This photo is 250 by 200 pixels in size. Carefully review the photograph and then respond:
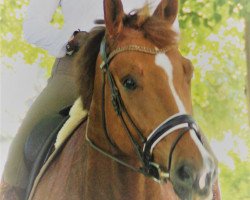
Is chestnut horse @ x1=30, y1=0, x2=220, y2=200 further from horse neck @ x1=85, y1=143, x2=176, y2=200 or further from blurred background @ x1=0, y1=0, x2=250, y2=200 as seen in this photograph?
blurred background @ x1=0, y1=0, x2=250, y2=200

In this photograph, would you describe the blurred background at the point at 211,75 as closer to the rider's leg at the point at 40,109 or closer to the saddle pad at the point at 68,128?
the rider's leg at the point at 40,109

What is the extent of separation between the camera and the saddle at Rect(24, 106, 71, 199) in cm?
75

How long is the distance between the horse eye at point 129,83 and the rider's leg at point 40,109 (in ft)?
0.70

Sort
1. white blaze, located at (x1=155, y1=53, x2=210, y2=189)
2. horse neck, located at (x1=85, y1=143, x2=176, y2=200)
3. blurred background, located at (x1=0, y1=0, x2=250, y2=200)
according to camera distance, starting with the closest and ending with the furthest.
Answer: white blaze, located at (x1=155, y1=53, x2=210, y2=189)
horse neck, located at (x1=85, y1=143, x2=176, y2=200)
blurred background, located at (x1=0, y1=0, x2=250, y2=200)

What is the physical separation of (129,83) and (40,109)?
27 centimetres

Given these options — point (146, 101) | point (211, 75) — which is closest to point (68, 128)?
point (146, 101)

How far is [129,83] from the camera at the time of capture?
0.58 meters

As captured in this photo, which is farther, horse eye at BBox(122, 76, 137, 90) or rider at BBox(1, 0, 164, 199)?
rider at BBox(1, 0, 164, 199)

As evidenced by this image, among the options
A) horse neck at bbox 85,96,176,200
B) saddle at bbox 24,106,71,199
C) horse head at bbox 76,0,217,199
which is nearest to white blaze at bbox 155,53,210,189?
horse head at bbox 76,0,217,199

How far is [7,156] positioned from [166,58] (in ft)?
1.30

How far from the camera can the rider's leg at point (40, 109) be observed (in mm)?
798

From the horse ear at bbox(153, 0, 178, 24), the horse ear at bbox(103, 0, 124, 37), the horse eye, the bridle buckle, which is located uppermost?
the horse ear at bbox(103, 0, 124, 37)

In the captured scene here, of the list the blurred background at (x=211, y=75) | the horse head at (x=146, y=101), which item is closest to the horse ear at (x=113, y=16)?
the horse head at (x=146, y=101)

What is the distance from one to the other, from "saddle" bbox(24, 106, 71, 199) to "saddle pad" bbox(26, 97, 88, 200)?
3cm
